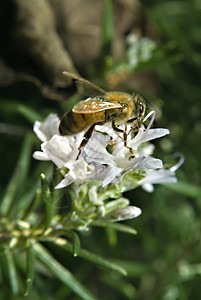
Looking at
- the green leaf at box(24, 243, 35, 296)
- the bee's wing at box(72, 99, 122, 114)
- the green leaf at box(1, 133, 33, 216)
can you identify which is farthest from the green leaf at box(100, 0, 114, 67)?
the green leaf at box(24, 243, 35, 296)

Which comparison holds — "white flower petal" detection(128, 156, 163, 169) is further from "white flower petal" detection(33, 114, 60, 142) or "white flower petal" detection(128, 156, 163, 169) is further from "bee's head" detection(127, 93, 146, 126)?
"white flower petal" detection(33, 114, 60, 142)

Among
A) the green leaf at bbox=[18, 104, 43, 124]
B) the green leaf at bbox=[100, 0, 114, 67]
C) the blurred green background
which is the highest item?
the green leaf at bbox=[100, 0, 114, 67]

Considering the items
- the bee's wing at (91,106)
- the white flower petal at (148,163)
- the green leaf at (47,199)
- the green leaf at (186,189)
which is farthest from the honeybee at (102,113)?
the green leaf at (186,189)

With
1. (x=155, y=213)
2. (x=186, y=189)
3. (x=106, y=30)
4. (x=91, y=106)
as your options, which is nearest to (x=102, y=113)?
(x=91, y=106)

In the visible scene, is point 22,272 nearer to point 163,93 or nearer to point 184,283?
point 184,283

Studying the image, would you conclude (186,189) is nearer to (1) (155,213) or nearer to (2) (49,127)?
(1) (155,213)

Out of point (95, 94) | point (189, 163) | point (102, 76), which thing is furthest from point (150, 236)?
point (95, 94)
